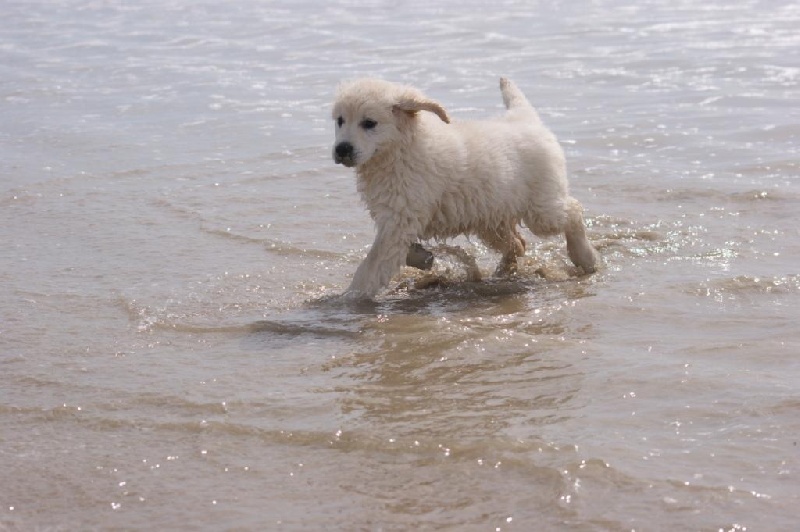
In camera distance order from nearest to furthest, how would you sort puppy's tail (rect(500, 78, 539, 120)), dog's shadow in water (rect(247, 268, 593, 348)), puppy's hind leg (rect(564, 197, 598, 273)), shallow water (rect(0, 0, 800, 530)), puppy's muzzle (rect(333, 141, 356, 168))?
shallow water (rect(0, 0, 800, 530)) → dog's shadow in water (rect(247, 268, 593, 348)) → puppy's muzzle (rect(333, 141, 356, 168)) → puppy's hind leg (rect(564, 197, 598, 273)) → puppy's tail (rect(500, 78, 539, 120))

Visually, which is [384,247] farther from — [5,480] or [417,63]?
[417,63]

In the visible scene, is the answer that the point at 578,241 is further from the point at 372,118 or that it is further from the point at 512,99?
the point at 372,118

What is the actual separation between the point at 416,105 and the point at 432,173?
38 centimetres

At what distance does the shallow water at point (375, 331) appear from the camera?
13.0 ft

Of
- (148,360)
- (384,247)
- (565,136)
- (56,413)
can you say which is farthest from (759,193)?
(56,413)

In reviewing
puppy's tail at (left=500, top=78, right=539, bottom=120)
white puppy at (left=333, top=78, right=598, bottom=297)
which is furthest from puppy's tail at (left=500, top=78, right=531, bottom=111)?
white puppy at (left=333, top=78, right=598, bottom=297)

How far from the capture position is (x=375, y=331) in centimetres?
584

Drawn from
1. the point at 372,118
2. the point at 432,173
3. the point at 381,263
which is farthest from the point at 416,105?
the point at 381,263

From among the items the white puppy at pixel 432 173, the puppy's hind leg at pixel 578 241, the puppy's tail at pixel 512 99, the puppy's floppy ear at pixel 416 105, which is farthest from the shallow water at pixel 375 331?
the puppy's floppy ear at pixel 416 105

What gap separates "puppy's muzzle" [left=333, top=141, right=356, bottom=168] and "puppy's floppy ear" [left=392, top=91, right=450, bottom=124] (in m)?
0.34

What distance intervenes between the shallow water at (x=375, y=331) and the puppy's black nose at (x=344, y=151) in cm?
79

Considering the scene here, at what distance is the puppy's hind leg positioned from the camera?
22.7ft

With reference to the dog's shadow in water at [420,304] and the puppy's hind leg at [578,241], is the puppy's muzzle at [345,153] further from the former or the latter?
the puppy's hind leg at [578,241]

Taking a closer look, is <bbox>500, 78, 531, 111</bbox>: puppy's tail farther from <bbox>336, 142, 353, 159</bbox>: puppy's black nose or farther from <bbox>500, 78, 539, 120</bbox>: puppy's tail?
<bbox>336, 142, 353, 159</bbox>: puppy's black nose
